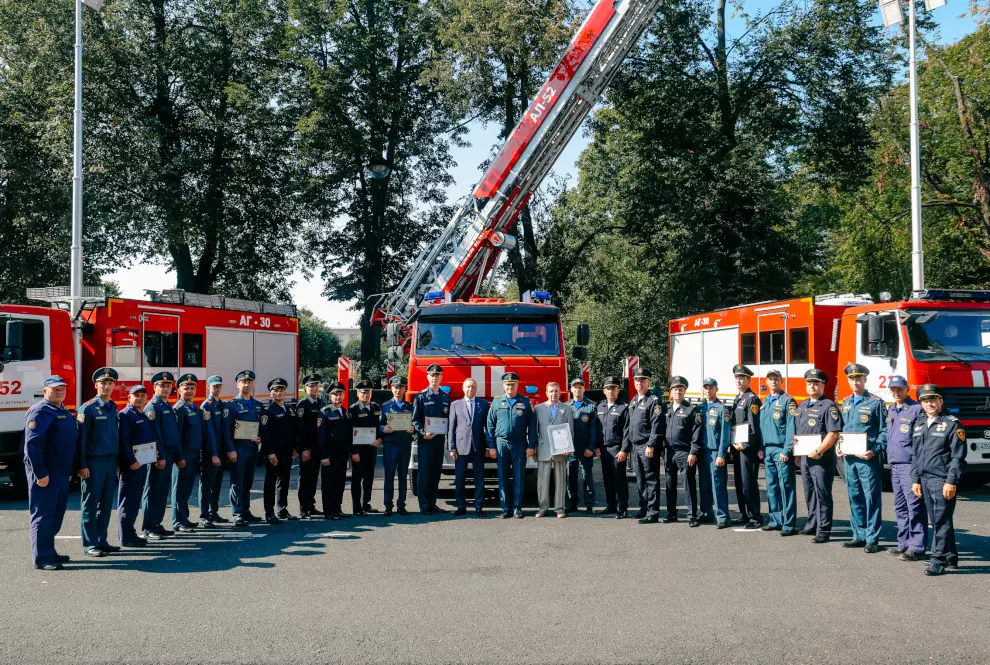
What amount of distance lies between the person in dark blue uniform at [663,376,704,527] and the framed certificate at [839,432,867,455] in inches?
Result: 68.0

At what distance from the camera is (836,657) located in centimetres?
521

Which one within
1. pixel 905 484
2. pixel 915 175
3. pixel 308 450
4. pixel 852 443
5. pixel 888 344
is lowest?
pixel 905 484

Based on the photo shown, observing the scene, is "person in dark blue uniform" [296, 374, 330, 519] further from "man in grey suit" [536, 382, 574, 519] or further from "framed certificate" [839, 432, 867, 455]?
"framed certificate" [839, 432, 867, 455]

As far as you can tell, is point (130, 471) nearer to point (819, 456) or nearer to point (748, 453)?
point (748, 453)

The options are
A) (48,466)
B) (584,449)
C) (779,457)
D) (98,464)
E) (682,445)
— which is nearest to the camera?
(48,466)

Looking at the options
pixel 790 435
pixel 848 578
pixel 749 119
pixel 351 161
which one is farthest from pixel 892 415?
pixel 351 161

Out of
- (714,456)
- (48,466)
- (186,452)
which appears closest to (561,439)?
(714,456)

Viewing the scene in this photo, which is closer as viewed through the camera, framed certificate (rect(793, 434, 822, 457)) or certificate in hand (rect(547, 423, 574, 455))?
framed certificate (rect(793, 434, 822, 457))

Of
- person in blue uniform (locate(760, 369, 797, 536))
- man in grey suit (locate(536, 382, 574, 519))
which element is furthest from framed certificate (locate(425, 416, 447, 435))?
person in blue uniform (locate(760, 369, 797, 536))

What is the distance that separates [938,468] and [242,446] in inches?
296

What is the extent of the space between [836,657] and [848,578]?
2225 mm

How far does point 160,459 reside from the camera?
364 inches

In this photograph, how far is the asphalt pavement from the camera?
5367 mm

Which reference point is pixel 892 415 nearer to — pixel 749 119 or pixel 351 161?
pixel 749 119
